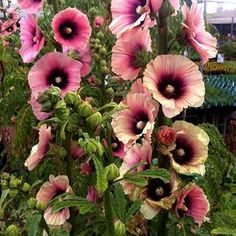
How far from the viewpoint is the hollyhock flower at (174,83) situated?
81cm

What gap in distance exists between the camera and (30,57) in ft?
3.49

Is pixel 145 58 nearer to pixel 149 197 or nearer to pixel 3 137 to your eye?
pixel 149 197

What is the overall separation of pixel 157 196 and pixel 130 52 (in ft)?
0.79

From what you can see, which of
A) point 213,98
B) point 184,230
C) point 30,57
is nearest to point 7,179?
point 30,57

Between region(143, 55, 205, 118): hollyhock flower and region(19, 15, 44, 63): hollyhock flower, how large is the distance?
12.9 inches

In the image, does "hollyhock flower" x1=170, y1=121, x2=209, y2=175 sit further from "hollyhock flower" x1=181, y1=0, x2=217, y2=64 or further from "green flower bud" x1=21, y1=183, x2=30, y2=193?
"green flower bud" x1=21, y1=183, x2=30, y2=193

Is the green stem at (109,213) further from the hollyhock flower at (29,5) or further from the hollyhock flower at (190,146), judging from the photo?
the hollyhock flower at (29,5)

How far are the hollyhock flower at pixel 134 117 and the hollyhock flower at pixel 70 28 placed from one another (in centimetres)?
26

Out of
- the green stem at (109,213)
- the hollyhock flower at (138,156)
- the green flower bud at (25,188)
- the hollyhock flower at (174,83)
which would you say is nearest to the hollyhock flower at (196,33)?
the hollyhock flower at (174,83)

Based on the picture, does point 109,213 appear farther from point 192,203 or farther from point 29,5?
point 29,5

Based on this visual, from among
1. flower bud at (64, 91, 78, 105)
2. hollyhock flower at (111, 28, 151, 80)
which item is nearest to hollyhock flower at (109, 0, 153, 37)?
hollyhock flower at (111, 28, 151, 80)

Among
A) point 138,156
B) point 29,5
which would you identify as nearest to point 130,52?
point 138,156

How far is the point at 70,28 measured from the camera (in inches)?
41.8

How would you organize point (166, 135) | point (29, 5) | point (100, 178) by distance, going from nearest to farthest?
point (100, 178) < point (166, 135) < point (29, 5)
